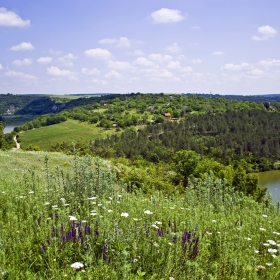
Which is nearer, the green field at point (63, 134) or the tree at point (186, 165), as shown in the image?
the tree at point (186, 165)

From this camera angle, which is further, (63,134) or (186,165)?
(63,134)

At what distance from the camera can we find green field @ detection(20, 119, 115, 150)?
150 metres

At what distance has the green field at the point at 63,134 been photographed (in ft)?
491

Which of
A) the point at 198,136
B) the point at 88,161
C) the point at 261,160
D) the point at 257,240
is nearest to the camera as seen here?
the point at 257,240

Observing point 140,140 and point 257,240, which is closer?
point 257,240

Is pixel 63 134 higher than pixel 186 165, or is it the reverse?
pixel 186 165

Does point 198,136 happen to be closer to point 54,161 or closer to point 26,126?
point 26,126

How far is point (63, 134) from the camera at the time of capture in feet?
538

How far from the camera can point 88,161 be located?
8.88 meters

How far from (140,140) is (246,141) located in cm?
5446

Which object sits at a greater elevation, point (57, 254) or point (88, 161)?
point (88, 161)

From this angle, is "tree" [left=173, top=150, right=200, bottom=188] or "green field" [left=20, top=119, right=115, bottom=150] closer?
"tree" [left=173, top=150, right=200, bottom=188]

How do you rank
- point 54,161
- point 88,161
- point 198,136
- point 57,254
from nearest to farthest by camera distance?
1. point 57,254
2. point 88,161
3. point 54,161
4. point 198,136

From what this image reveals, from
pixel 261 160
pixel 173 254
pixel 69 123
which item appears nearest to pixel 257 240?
pixel 173 254
